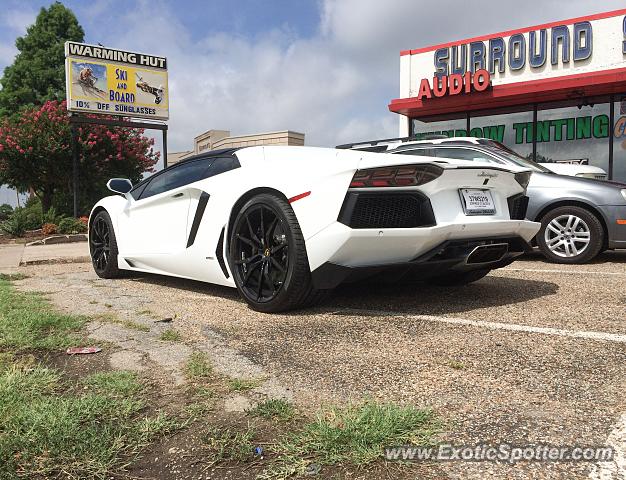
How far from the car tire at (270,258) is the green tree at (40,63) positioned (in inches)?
916

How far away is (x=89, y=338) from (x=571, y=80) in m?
12.8

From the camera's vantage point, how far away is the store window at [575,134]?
13078 millimetres

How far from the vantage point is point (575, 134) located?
44.2ft

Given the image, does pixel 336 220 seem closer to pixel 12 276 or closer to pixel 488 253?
pixel 488 253

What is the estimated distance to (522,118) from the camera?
14234 mm

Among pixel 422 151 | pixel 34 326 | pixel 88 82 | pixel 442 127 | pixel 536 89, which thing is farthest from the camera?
pixel 88 82

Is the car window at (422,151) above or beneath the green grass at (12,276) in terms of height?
above

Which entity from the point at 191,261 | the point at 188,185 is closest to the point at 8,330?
the point at 191,261

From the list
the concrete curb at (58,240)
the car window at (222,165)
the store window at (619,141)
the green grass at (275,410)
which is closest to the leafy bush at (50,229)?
the concrete curb at (58,240)

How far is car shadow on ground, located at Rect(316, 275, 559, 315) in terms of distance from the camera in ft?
12.5

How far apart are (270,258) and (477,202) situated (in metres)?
1.47

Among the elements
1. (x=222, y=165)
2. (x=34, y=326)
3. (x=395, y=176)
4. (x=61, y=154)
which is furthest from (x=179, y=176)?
(x=61, y=154)

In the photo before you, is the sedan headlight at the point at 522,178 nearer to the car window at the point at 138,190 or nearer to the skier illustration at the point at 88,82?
the car window at the point at 138,190

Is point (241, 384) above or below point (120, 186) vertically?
below
